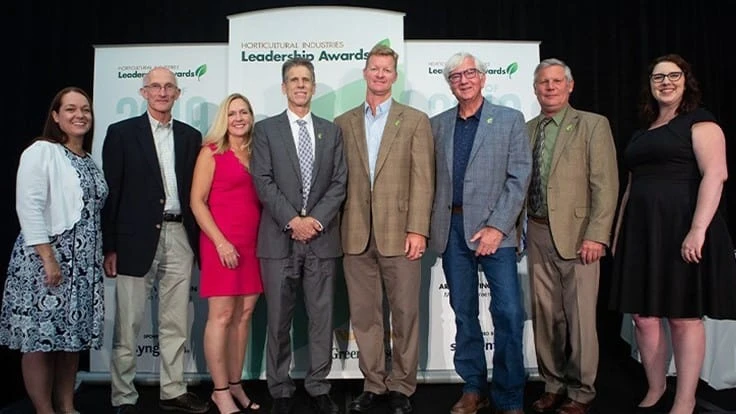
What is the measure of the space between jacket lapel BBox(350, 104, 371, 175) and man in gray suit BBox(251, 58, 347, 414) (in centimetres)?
9

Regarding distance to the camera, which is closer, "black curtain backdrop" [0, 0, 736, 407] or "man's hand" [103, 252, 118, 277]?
"man's hand" [103, 252, 118, 277]

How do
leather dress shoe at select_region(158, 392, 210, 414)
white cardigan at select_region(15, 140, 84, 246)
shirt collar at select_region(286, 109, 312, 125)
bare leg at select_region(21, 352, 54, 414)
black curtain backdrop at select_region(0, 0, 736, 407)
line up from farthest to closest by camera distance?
1. black curtain backdrop at select_region(0, 0, 736, 407)
2. leather dress shoe at select_region(158, 392, 210, 414)
3. shirt collar at select_region(286, 109, 312, 125)
4. bare leg at select_region(21, 352, 54, 414)
5. white cardigan at select_region(15, 140, 84, 246)

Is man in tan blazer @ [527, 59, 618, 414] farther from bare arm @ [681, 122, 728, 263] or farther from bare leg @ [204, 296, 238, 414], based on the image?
bare leg @ [204, 296, 238, 414]

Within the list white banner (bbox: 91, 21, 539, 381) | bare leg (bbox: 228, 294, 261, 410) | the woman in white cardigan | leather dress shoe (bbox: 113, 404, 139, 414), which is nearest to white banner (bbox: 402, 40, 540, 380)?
white banner (bbox: 91, 21, 539, 381)

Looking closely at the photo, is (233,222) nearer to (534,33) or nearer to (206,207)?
(206,207)

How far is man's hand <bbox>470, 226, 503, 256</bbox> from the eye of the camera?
2.40 metres

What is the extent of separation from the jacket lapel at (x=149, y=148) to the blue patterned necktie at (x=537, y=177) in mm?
1909

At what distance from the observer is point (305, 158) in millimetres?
2594

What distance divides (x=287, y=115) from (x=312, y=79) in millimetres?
220

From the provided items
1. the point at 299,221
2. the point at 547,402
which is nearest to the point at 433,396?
the point at 547,402

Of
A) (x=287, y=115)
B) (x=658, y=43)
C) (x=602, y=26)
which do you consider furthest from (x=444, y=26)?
(x=287, y=115)

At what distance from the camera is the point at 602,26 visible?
4113 mm

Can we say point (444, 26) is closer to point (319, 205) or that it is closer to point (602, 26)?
point (602, 26)

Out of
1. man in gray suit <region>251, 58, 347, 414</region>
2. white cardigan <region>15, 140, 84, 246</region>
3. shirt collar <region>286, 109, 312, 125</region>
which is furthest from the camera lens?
shirt collar <region>286, 109, 312, 125</region>
